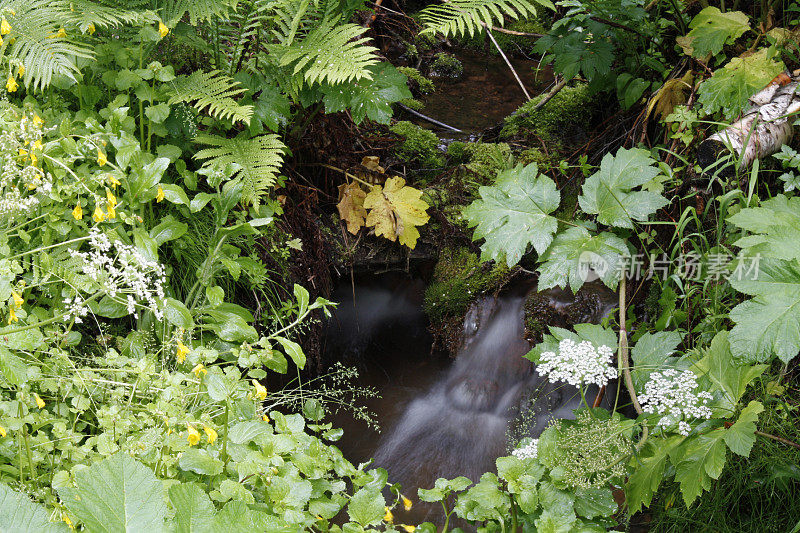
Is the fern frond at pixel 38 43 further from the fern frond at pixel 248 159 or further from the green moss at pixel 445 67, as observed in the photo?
the green moss at pixel 445 67

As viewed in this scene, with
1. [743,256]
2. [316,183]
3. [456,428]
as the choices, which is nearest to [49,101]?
[316,183]

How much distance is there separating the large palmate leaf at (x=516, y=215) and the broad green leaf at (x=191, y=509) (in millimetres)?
1623

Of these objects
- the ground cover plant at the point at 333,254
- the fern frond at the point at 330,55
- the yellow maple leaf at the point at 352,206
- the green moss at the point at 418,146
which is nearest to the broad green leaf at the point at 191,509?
the ground cover plant at the point at 333,254

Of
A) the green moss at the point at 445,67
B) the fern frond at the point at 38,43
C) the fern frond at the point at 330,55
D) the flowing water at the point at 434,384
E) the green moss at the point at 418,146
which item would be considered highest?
the fern frond at the point at 38,43

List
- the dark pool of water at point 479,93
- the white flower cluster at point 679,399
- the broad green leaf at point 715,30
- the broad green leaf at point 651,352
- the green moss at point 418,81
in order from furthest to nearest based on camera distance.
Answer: the green moss at point 418,81 < the dark pool of water at point 479,93 < the broad green leaf at point 715,30 < the broad green leaf at point 651,352 < the white flower cluster at point 679,399

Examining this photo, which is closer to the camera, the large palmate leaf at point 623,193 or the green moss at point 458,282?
the large palmate leaf at point 623,193

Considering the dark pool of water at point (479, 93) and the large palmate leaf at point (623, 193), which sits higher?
the large palmate leaf at point (623, 193)

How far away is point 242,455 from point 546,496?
832mm

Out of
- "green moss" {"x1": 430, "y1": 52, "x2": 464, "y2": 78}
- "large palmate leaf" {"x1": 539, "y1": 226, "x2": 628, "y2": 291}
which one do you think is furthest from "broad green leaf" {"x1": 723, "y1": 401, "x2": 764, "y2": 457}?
"green moss" {"x1": 430, "y1": 52, "x2": 464, "y2": 78}

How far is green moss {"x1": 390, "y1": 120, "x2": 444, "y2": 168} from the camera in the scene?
147 inches

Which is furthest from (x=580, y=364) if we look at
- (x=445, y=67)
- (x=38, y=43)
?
(x=445, y=67)

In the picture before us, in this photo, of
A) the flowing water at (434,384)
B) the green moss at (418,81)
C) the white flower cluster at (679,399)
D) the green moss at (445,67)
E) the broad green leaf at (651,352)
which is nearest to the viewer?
the white flower cluster at (679,399)

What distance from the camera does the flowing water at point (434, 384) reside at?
118 inches

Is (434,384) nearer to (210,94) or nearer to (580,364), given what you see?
(580,364)
